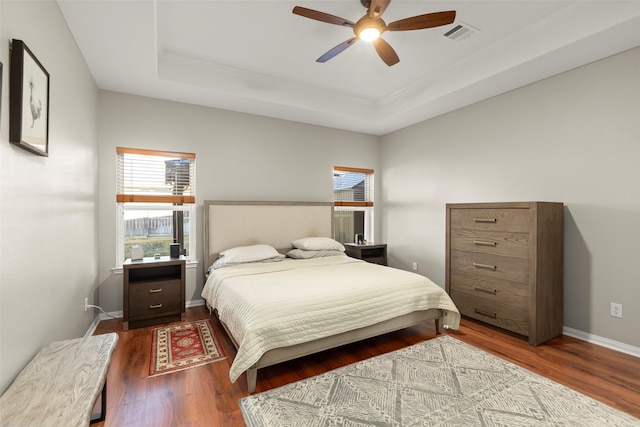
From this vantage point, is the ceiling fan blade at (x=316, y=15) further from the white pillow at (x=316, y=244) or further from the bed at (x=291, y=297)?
the white pillow at (x=316, y=244)

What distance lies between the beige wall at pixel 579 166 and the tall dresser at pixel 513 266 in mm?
195

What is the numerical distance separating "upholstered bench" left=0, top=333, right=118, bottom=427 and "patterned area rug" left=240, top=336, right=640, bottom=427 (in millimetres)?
829

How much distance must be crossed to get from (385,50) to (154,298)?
322 centimetres

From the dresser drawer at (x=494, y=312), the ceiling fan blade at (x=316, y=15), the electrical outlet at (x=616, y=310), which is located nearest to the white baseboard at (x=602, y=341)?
the electrical outlet at (x=616, y=310)

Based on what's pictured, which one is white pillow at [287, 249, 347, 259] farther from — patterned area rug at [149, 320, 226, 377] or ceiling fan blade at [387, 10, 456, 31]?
ceiling fan blade at [387, 10, 456, 31]

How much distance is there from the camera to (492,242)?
3012 mm

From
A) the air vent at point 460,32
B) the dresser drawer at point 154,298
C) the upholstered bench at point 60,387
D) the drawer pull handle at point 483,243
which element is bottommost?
the dresser drawer at point 154,298

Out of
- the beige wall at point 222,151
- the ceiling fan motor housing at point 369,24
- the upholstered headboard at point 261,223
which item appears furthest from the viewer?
the upholstered headboard at point 261,223

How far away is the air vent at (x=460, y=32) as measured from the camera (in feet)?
8.54

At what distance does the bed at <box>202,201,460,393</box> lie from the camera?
2027 millimetres

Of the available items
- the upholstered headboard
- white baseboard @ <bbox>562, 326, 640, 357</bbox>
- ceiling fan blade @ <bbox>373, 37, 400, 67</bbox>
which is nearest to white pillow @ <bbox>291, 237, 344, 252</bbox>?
the upholstered headboard

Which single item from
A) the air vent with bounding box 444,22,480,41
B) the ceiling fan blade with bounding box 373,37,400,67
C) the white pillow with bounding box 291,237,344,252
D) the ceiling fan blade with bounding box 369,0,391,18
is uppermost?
the air vent with bounding box 444,22,480,41

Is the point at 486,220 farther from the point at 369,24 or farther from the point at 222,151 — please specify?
the point at 222,151

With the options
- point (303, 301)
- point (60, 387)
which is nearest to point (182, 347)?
point (303, 301)
